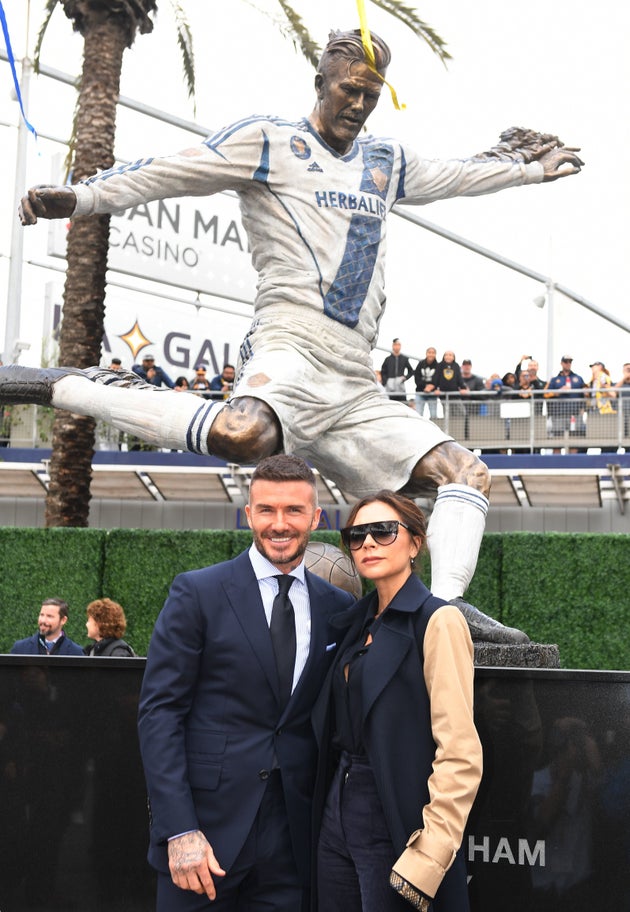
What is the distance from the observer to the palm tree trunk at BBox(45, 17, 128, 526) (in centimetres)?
1267

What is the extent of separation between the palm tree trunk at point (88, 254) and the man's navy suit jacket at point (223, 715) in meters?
9.97

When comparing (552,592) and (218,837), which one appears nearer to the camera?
(218,837)

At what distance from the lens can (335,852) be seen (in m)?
2.64

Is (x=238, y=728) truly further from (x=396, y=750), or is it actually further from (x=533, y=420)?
(x=533, y=420)

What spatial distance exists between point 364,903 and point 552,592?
10.8 meters

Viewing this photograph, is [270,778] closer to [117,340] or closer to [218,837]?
[218,837]

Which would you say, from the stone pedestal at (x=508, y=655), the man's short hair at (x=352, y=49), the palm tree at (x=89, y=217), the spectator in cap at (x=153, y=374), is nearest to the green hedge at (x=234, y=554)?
the palm tree at (x=89, y=217)

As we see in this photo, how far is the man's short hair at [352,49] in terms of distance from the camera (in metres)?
4.05

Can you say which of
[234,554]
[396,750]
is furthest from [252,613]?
[234,554]

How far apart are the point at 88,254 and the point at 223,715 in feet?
34.6

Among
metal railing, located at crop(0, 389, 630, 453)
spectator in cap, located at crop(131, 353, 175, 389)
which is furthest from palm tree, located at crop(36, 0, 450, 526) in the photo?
metal railing, located at crop(0, 389, 630, 453)

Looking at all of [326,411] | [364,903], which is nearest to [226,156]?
[326,411]

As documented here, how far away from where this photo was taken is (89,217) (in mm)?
12477

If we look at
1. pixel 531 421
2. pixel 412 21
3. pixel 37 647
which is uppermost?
pixel 412 21
